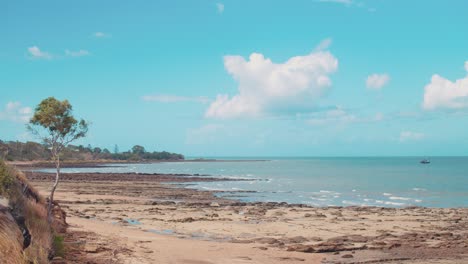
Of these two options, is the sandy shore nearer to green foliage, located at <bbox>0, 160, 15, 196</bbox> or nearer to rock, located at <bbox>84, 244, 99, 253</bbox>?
rock, located at <bbox>84, 244, 99, 253</bbox>

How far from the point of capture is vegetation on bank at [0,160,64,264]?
8555 millimetres

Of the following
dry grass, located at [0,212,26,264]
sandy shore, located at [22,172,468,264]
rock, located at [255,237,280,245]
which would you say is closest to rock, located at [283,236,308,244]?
sandy shore, located at [22,172,468,264]

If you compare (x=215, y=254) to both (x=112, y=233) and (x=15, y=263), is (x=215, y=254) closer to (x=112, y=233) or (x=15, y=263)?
(x=112, y=233)

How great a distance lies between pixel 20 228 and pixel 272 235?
40.5 feet

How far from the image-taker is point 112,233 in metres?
17.9

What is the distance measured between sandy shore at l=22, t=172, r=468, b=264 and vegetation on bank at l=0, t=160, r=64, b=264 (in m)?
1.85

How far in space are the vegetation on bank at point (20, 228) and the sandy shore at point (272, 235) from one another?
1.85 meters

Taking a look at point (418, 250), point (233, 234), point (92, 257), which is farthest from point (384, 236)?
point (92, 257)

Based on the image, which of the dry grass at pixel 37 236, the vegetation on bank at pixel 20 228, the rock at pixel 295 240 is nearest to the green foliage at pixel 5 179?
the vegetation on bank at pixel 20 228

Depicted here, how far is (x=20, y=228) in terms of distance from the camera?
10016mm

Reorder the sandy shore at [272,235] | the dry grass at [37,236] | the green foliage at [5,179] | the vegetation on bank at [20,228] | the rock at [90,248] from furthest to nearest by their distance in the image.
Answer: the sandy shore at [272,235] → the rock at [90,248] → the green foliage at [5,179] → the dry grass at [37,236] → the vegetation on bank at [20,228]

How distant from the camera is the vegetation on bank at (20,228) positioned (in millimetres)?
8555

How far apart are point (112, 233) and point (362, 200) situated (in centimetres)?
3036

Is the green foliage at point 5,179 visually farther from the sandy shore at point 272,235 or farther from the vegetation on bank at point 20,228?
the sandy shore at point 272,235
